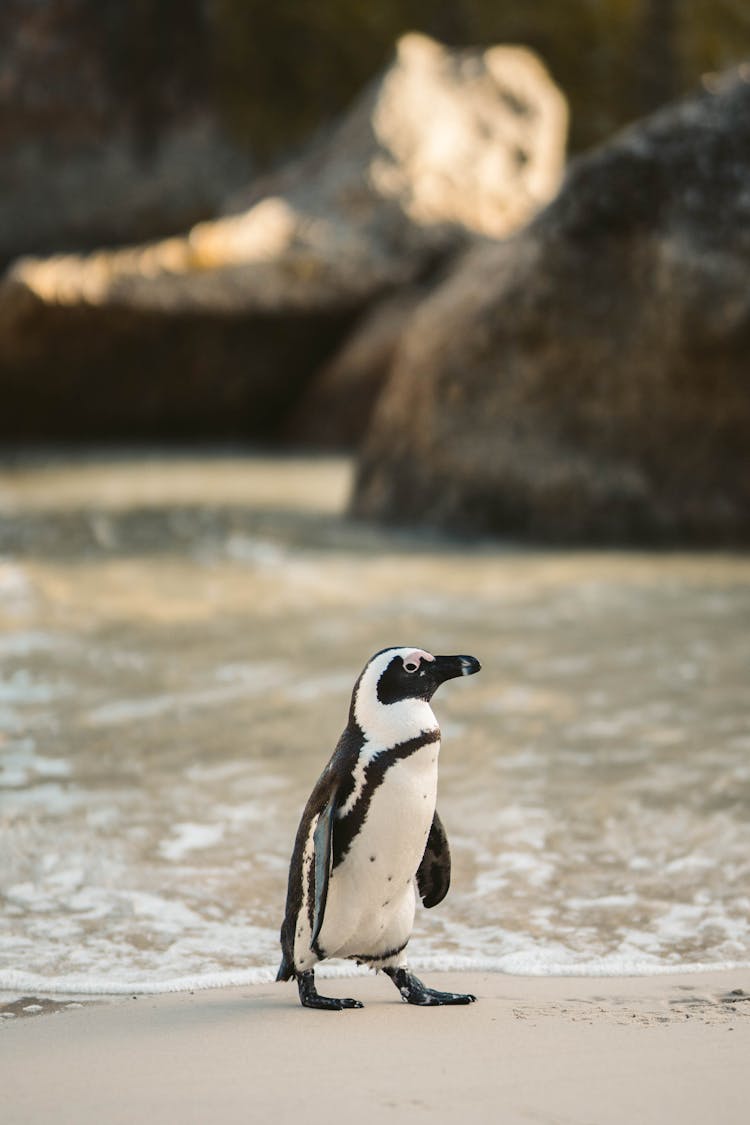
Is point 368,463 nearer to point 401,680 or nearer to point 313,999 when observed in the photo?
point 401,680

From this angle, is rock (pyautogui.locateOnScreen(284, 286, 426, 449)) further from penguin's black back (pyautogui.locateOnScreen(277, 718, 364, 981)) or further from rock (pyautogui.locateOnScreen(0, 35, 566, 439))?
penguin's black back (pyautogui.locateOnScreen(277, 718, 364, 981))

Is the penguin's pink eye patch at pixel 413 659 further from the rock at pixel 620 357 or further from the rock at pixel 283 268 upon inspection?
the rock at pixel 283 268

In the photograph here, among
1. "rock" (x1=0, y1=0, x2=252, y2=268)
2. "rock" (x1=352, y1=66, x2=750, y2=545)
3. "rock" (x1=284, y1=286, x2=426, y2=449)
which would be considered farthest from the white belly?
"rock" (x1=0, y1=0, x2=252, y2=268)

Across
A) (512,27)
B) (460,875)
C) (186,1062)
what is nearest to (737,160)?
(460,875)

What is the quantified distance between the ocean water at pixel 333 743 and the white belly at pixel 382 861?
0.97 ft

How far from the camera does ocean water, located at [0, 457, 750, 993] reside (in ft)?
9.62

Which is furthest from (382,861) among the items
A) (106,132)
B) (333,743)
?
(106,132)

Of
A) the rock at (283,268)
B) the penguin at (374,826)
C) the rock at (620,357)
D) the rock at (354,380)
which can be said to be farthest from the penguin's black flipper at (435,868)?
the rock at (354,380)

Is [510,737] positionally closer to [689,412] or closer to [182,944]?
[182,944]

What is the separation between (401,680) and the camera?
2490 mm

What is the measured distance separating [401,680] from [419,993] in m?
0.48

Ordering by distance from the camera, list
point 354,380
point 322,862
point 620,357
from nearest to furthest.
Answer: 1. point 322,862
2. point 620,357
3. point 354,380

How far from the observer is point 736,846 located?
342cm

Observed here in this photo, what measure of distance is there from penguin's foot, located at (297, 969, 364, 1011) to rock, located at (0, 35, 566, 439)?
407 inches
